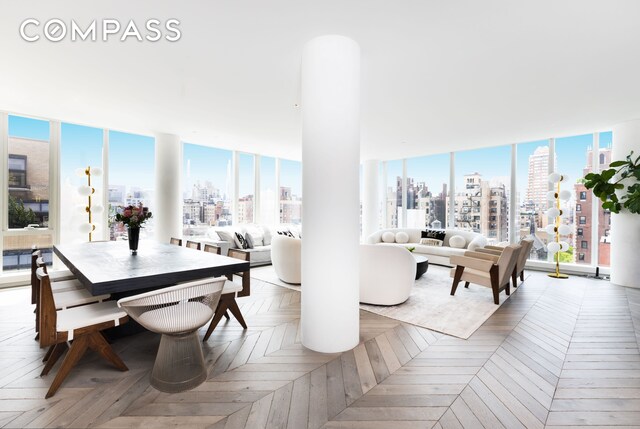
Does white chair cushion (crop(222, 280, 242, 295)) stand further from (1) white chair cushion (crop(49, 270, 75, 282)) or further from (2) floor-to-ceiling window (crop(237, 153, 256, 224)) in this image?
(2) floor-to-ceiling window (crop(237, 153, 256, 224))

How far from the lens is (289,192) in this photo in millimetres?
8805

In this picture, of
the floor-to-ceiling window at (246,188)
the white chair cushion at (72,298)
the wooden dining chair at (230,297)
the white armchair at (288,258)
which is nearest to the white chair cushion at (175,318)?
the wooden dining chair at (230,297)

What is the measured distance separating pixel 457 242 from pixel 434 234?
621 millimetres

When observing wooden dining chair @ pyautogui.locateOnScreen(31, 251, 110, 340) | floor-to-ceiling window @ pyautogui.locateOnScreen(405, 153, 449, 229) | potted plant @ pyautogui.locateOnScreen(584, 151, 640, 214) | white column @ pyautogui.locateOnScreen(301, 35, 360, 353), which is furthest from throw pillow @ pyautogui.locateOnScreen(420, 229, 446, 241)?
wooden dining chair @ pyautogui.locateOnScreen(31, 251, 110, 340)

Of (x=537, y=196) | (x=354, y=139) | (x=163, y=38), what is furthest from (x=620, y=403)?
(x=537, y=196)

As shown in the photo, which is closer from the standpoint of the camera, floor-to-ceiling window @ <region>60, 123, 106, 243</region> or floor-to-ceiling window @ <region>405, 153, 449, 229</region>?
floor-to-ceiling window @ <region>60, 123, 106, 243</region>

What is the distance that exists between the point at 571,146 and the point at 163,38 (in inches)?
281

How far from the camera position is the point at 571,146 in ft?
20.1

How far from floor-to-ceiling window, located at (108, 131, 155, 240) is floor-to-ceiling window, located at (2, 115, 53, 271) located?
92 centimetres

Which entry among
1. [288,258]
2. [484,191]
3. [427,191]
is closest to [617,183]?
[484,191]

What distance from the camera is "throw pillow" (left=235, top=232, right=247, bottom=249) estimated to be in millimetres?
6548

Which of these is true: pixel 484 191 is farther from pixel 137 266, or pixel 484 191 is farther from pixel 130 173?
pixel 130 173

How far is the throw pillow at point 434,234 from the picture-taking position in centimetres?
720

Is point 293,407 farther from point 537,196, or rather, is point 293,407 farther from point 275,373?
point 537,196
